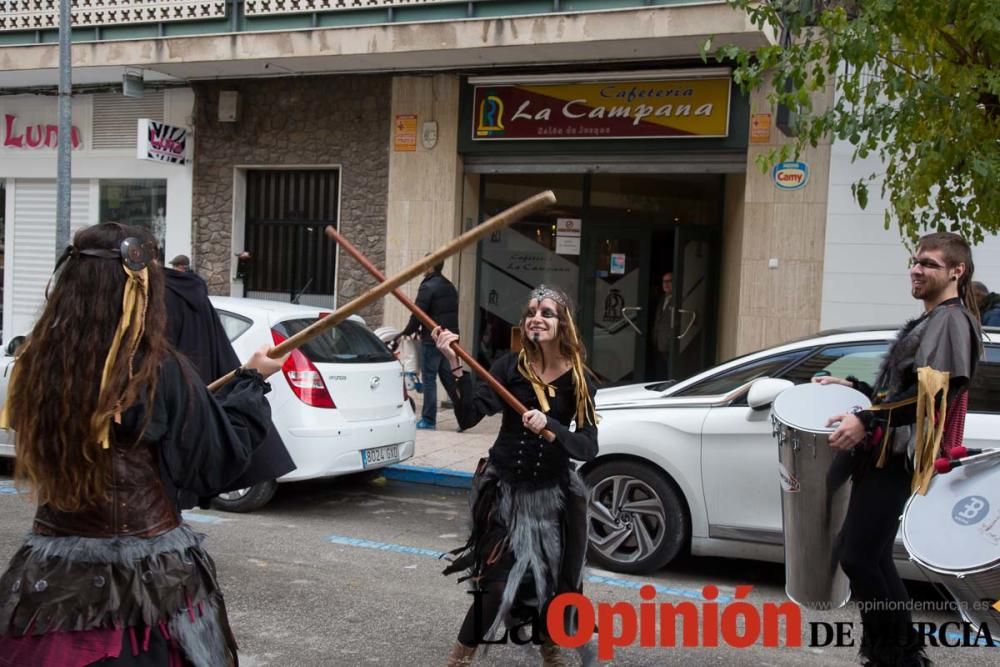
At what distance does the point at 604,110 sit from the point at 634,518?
6.68 m

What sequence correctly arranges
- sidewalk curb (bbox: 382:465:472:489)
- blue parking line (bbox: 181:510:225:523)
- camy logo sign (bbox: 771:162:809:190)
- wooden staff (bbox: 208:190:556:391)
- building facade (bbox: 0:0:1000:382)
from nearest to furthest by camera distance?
wooden staff (bbox: 208:190:556:391) → blue parking line (bbox: 181:510:225:523) → sidewalk curb (bbox: 382:465:472:489) → camy logo sign (bbox: 771:162:809:190) → building facade (bbox: 0:0:1000:382)

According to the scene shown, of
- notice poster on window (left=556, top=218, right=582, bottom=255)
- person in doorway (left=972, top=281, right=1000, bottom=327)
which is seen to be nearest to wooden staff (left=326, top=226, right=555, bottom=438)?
person in doorway (left=972, top=281, right=1000, bottom=327)

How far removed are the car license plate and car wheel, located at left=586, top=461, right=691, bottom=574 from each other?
212cm

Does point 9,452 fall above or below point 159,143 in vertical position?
below

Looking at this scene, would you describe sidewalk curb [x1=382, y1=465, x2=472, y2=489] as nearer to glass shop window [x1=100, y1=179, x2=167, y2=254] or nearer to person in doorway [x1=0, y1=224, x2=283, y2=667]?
person in doorway [x1=0, y1=224, x2=283, y2=667]

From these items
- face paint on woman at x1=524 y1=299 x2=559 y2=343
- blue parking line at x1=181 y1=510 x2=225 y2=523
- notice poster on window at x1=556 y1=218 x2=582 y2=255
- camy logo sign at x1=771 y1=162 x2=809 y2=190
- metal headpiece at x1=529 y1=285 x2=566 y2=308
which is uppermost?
camy logo sign at x1=771 y1=162 x2=809 y2=190

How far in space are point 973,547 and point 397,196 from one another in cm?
1024

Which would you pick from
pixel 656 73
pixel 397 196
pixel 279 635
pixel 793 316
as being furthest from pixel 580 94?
pixel 279 635

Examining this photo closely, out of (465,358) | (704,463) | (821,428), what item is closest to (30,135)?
(704,463)

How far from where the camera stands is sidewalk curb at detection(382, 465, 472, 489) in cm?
875

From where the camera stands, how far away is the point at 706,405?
6.10 m

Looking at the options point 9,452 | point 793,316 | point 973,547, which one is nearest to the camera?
point 973,547

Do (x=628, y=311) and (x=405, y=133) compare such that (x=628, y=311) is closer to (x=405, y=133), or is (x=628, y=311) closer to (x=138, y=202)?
(x=405, y=133)

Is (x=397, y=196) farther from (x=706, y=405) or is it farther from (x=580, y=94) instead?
(x=706, y=405)
